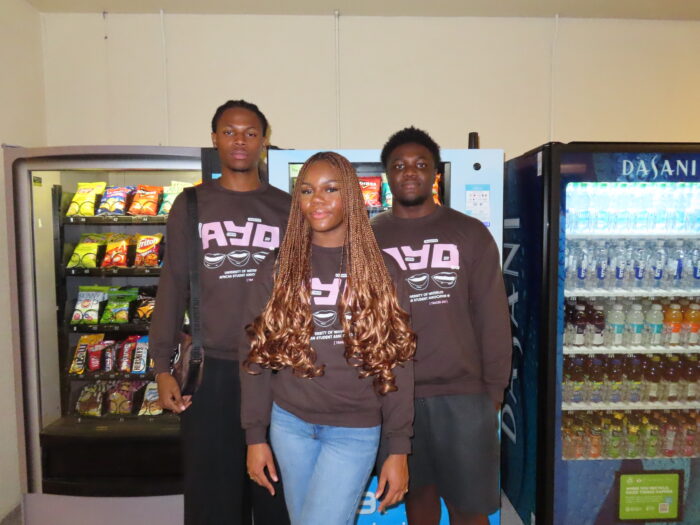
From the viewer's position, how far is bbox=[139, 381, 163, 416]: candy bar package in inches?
109

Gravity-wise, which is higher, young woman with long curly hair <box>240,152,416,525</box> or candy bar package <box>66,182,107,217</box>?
candy bar package <box>66,182,107,217</box>

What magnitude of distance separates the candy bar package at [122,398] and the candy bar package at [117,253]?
76 centimetres

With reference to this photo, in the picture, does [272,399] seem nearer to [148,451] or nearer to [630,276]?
[148,451]

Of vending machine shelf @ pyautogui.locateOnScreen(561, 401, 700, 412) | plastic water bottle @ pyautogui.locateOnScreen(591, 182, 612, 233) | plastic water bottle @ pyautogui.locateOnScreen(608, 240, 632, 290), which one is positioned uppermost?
plastic water bottle @ pyautogui.locateOnScreen(591, 182, 612, 233)

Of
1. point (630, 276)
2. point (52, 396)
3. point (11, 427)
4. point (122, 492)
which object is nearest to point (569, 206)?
point (630, 276)

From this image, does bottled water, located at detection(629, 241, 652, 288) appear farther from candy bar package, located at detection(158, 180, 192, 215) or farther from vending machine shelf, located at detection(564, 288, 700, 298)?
candy bar package, located at detection(158, 180, 192, 215)

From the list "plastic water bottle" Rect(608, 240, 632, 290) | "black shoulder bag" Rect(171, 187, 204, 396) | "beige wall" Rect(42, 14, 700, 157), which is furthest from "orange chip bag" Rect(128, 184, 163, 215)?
"plastic water bottle" Rect(608, 240, 632, 290)

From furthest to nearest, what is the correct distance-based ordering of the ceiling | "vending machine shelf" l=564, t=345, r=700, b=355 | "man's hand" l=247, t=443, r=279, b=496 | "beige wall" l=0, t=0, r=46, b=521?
1. the ceiling
2. "beige wall" l=0, t=0, r=46, b=521
3. "vending machine shelf" l=564, t=345, r=700, b=355
4. "man's hand" l=247, t=443, r=279, b=496

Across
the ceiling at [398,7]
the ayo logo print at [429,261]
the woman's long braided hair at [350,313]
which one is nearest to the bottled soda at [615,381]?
the ayo logo print at [429,261]

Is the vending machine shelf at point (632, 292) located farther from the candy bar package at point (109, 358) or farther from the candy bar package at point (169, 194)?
the candy bar package at point (109, 358)

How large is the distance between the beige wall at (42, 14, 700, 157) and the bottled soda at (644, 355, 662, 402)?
161cm

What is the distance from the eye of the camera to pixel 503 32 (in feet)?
10.7

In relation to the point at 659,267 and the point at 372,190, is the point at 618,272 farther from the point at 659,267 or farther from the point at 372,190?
the point at 372,190

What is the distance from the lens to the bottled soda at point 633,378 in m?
2.53
